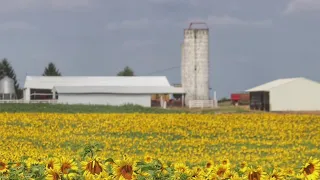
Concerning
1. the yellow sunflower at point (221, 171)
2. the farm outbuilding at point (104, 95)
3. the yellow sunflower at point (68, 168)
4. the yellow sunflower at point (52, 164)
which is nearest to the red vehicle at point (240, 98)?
the farm outbuilding at point (104, 95)

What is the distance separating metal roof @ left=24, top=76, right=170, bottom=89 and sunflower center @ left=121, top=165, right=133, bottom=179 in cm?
5599

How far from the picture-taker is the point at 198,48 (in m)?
56.9

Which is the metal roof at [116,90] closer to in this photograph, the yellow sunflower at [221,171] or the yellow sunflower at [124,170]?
the yellow sunflower at [221,171]

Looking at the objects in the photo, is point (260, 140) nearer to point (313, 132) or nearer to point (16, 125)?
point (313, 132)

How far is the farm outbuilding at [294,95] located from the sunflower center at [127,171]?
43723mm

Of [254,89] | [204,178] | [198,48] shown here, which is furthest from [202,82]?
[204,178]

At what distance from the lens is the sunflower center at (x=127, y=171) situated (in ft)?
15.5

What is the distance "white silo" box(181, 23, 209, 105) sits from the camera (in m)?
56.9

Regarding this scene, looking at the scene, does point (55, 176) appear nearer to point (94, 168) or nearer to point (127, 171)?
point (94, 168)

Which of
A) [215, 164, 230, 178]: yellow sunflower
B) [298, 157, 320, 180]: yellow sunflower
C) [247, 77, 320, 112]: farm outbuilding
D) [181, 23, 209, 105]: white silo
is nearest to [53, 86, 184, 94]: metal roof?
[181, 23, 209, 105]: white silo

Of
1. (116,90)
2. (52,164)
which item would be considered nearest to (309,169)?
(52,164)

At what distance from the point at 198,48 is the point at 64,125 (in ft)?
107

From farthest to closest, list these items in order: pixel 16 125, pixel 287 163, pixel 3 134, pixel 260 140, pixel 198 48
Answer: pixel 198 48 → pixel 16 125 → pixel 260 140 → pixel 3 134 → pixel 287 163

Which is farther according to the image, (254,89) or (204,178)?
(254,89)
